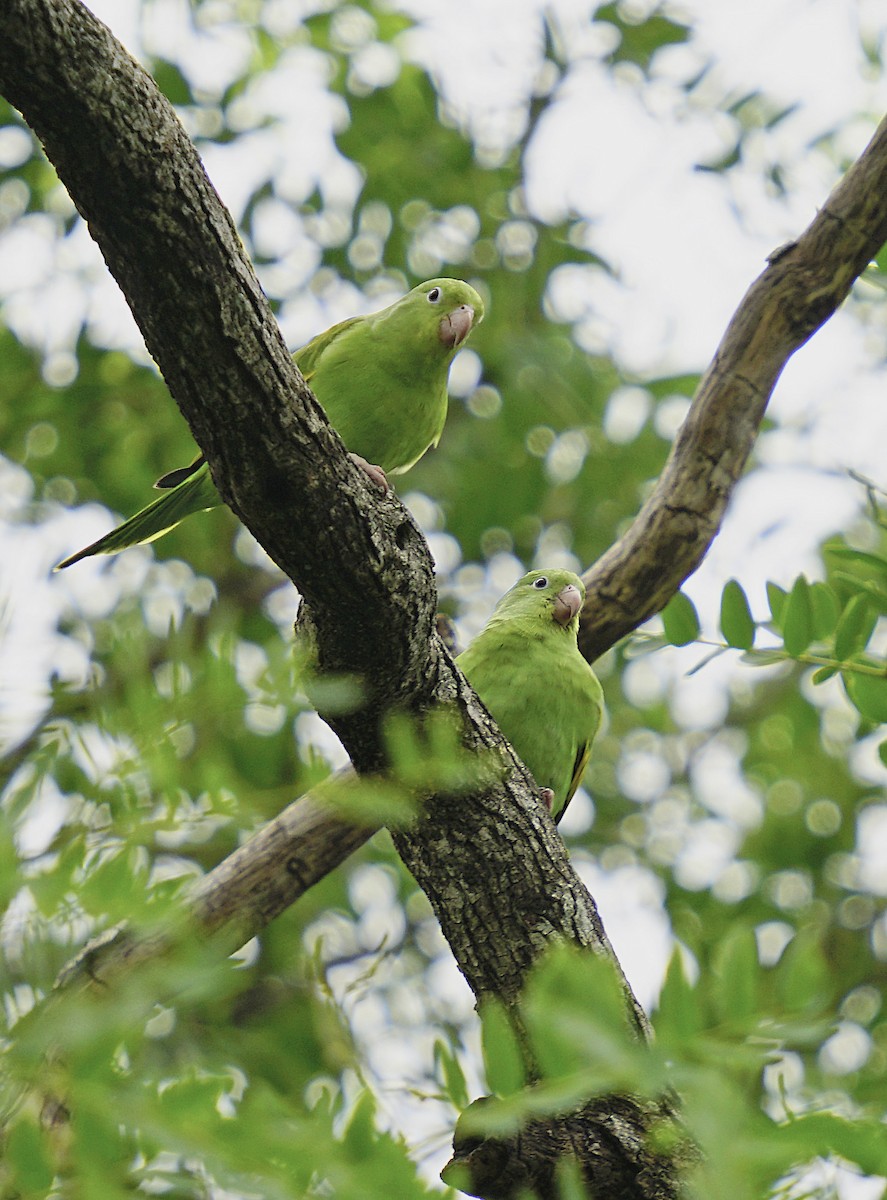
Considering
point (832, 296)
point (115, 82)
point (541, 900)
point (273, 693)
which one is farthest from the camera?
point (832, 296)

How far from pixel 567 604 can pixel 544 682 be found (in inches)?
9.5

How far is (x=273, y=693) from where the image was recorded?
1.29 m

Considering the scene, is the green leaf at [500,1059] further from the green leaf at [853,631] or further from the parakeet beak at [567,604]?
the parakeet beak at [567,604]

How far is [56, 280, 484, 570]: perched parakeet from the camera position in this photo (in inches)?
146

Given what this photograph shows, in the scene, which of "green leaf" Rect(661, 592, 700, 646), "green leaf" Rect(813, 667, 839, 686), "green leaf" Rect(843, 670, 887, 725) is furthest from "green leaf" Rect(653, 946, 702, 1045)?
"green leaf" Rect(661, 592, 700, 646)

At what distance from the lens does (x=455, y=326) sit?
3.73m

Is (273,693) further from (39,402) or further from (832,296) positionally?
(39,402)

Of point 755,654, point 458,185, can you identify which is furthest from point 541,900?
point 458,185

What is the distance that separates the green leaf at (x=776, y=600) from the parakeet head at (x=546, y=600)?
940mm

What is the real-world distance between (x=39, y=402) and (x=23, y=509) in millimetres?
974

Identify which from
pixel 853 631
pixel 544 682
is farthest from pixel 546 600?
pixel 853 631

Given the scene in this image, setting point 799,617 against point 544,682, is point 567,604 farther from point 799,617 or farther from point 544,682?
point 799,617

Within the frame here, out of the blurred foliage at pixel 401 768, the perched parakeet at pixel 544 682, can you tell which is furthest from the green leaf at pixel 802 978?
the perched parakeet at pixel 544 682

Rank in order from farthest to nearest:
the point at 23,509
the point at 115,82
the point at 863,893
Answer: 1. the point at 863,893
2. the point at 23,509
3. the point at 115,82
